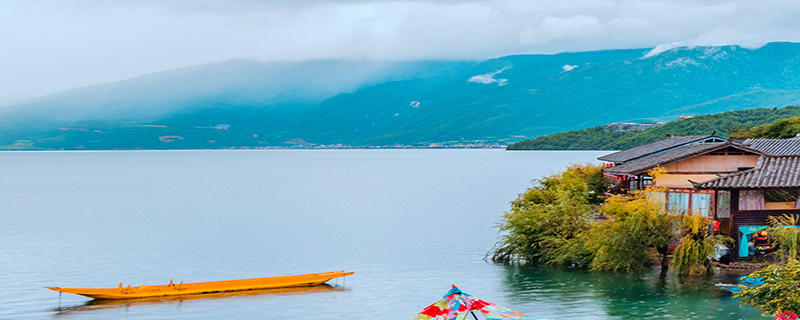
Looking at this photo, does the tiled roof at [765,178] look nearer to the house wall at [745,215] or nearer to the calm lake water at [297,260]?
the house wall at [745,215]


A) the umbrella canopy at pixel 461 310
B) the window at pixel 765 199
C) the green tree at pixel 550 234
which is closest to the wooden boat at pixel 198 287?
the green tree at pixel 550 234

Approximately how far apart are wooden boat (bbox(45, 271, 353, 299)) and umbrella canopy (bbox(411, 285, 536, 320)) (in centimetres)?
1950

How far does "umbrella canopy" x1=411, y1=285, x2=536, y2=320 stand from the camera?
15977mm

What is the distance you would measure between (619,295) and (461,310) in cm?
1761

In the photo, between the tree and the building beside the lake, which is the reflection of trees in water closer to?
the tree

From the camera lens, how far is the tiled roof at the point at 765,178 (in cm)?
3228

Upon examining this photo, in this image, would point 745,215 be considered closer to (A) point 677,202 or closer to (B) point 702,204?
(B) point 702,204

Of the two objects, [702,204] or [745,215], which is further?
[702,204]

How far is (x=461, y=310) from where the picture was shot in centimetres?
1631

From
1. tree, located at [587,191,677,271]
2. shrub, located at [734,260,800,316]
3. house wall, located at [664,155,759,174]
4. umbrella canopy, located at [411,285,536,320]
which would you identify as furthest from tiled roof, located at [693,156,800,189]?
umbrella canopy, located at [411,285,536,320]

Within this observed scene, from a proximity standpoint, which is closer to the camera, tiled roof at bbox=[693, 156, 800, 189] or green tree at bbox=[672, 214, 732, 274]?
tiled roof at bbox=[693, 156, 800, 189]

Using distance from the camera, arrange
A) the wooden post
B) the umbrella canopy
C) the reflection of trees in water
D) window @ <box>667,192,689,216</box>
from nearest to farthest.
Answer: the umbrella canopy < the reflection of trees in water < the wooden post < window @ <box>667,192,689,216</box>

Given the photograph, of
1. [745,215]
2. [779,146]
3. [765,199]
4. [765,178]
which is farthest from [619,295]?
[779,146]

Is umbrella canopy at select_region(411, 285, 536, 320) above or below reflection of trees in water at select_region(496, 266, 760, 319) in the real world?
above
